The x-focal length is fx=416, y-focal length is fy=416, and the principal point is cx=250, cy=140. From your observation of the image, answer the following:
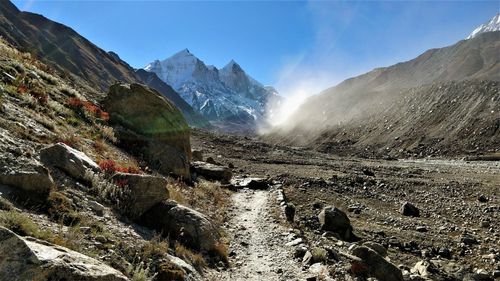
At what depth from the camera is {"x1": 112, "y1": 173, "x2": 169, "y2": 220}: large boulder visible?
1303 cm

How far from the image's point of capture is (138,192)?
1352cm

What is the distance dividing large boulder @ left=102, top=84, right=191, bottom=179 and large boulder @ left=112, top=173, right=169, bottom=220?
9.49 metres

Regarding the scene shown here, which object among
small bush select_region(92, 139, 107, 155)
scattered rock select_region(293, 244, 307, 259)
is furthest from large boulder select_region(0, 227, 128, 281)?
small bush select_region(92, 139, 107, 155)

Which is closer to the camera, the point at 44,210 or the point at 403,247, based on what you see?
the point at 44,210

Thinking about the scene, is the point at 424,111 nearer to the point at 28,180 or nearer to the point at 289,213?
the point at 289,213

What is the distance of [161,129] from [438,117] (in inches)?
3465

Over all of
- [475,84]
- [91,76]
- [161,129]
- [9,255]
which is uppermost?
[91,76]

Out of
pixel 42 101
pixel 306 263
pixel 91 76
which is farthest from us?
pixel 91 76

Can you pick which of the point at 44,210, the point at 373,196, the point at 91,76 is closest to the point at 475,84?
the point at 373,196

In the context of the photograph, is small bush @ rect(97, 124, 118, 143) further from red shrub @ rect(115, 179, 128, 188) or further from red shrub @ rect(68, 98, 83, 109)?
red shrub @ rect(115, 179, 128, 188)

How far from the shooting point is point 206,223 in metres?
14.1

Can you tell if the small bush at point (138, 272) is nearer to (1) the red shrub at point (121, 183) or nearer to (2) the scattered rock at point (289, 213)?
(1) the red shrub at point (121, 183)

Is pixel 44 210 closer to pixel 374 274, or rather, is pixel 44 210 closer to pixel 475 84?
pixel 374 274

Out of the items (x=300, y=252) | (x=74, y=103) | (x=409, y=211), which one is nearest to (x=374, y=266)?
(x=300, y=252)
